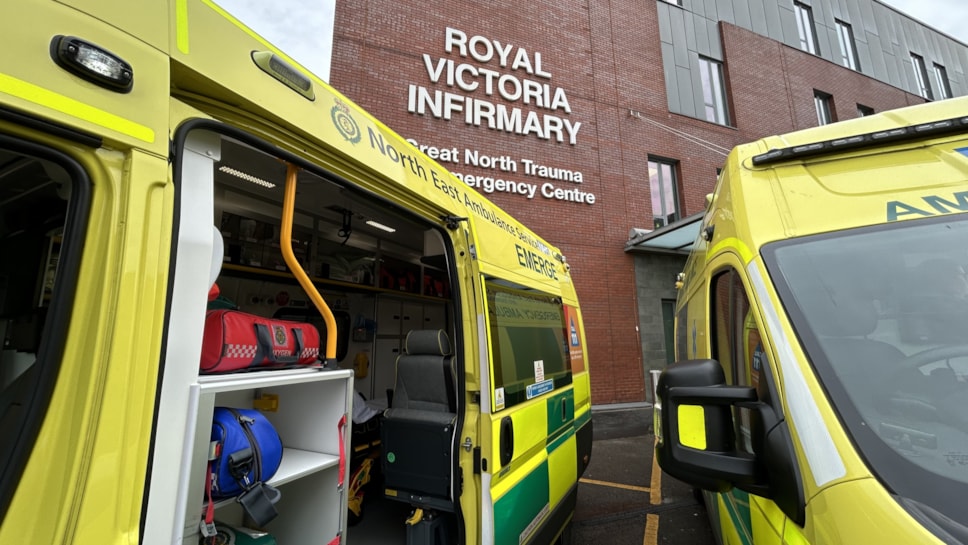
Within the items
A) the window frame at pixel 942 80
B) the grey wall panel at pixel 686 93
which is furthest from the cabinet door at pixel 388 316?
the window frame at pixel 942 80

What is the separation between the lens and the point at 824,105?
1434 centimetres

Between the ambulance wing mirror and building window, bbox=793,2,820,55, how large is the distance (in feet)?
61.3

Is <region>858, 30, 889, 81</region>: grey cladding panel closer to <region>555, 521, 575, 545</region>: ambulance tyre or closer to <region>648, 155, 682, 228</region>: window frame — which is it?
<region>648, 155, 682, 228</region>: window frame

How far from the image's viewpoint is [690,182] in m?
11.3

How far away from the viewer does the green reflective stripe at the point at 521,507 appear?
2.29m

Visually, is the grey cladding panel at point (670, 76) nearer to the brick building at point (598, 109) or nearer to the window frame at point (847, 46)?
the brick building at point (598, 109)

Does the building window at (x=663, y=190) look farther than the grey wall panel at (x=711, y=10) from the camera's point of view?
No

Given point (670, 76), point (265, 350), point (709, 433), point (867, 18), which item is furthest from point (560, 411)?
point (867, 18)

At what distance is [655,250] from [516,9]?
691cm

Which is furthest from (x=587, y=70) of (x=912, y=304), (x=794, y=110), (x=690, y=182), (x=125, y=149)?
(x=125, y=149)

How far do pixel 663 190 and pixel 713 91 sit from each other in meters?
4.19

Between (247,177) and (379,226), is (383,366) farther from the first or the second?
(247,177)

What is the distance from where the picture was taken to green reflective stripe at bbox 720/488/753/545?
1806 millimetres

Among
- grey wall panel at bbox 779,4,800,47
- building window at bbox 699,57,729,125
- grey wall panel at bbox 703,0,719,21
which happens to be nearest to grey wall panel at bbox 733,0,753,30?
grey wall panel at bbox 703,0,719,21
